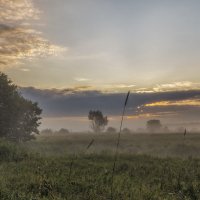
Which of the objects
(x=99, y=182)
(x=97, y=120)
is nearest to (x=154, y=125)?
(x=97, y=120)

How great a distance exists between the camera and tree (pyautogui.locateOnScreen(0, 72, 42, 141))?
44.7m

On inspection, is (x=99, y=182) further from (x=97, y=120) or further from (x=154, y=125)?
(x=154, y=125)

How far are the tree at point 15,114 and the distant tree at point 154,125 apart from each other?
152 metres

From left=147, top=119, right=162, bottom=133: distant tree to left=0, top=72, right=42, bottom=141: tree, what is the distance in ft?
497

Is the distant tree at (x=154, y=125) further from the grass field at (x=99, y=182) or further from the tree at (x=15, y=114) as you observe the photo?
the grass field at (x=99, y=182)

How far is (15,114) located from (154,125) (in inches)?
6261

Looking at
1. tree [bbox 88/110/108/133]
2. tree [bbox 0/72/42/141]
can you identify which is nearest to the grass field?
tree [bbox 0/72/42/141]

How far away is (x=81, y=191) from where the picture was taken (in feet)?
43.7

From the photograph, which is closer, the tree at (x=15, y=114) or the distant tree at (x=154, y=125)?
the tree at (x=15, y=114)

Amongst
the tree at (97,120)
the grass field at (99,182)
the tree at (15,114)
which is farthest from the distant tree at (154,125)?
the grass field at (99,182)

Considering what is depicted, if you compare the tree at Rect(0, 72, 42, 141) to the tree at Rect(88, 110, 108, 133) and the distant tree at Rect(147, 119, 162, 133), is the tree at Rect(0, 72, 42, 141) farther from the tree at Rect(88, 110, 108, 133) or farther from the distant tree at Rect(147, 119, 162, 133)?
the distant tree at Rect(147, 119, 162, 133)

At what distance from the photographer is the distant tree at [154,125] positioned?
19614 cm

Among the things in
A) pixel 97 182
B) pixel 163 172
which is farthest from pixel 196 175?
pixel 97 182

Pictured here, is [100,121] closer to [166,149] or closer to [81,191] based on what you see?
[166,149]
